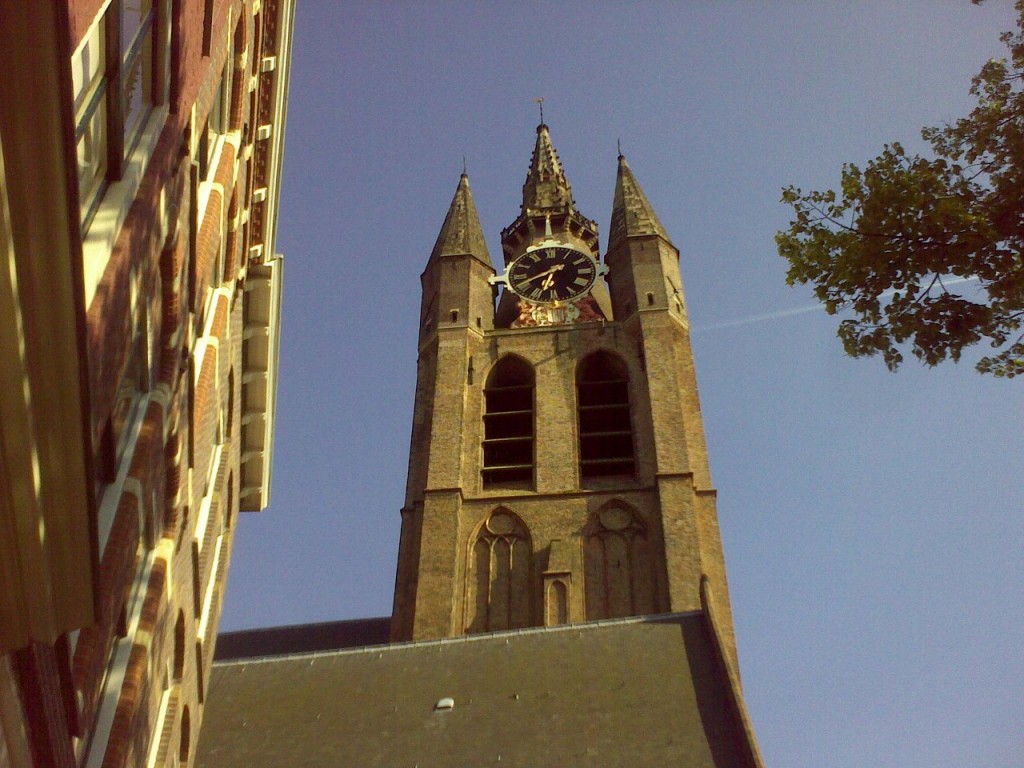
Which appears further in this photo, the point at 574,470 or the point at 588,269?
the point at 588,269

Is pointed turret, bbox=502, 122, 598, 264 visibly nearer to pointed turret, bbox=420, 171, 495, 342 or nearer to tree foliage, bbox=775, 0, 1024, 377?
pointed turret, bbox=420, 171, 495, 342

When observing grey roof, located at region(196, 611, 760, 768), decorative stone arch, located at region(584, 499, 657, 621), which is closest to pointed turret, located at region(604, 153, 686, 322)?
decorative stone arch, located at region(584, 499, 657, 621)

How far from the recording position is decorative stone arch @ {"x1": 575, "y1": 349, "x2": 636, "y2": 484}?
2752 centimetres

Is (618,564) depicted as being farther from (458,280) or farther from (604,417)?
(458,280)

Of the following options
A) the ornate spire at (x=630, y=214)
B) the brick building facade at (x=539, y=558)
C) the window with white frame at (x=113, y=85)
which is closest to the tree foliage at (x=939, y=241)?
the window with white frame at (x=113, y=85)

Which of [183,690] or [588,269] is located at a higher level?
[588,269]

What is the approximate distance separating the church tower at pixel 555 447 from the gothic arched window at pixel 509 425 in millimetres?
42

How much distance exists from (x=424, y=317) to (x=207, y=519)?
69.4ft

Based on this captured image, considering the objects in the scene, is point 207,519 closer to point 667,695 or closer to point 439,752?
point 439,752

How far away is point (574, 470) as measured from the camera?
27094mm

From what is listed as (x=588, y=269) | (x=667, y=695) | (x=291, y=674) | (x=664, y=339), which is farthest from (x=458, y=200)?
(x=667, y=695)

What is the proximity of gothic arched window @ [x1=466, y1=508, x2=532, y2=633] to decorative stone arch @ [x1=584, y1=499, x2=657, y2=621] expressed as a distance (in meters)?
1.50

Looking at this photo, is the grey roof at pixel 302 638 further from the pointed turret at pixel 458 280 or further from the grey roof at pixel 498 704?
the grey roof at pixel 498 704

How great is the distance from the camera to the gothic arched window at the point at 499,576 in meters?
24.5
